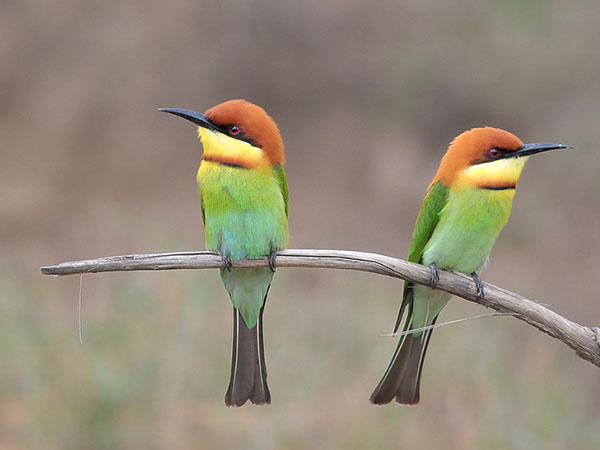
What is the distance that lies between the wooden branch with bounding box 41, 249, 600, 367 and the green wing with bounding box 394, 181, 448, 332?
12.3 inches

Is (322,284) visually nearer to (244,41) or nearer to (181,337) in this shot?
(181,337)

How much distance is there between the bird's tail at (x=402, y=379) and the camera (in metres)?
2.18

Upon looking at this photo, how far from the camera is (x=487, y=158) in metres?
2.16

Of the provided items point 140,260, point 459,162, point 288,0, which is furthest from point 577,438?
point 288,0

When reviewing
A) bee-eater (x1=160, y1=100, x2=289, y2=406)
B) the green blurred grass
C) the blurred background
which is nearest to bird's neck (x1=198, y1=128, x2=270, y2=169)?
bee-eater (x1=160, y1=100, x2=289, y2=406)

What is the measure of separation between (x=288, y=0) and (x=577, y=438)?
4337 millimetres

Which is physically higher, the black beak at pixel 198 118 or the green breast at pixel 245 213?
the black beak at pixel 198 118

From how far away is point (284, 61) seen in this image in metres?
6.81

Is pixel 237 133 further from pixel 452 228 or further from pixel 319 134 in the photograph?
pixel 319 134

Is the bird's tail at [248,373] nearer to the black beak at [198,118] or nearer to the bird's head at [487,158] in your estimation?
the black beak at [198,118]

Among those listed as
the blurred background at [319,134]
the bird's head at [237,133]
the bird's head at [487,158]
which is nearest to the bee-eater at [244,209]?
the bird's head at [237,133]

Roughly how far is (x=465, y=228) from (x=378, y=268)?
0.53 m

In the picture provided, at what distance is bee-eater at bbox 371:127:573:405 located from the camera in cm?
219

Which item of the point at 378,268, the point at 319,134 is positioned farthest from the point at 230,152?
the point at 319,134
